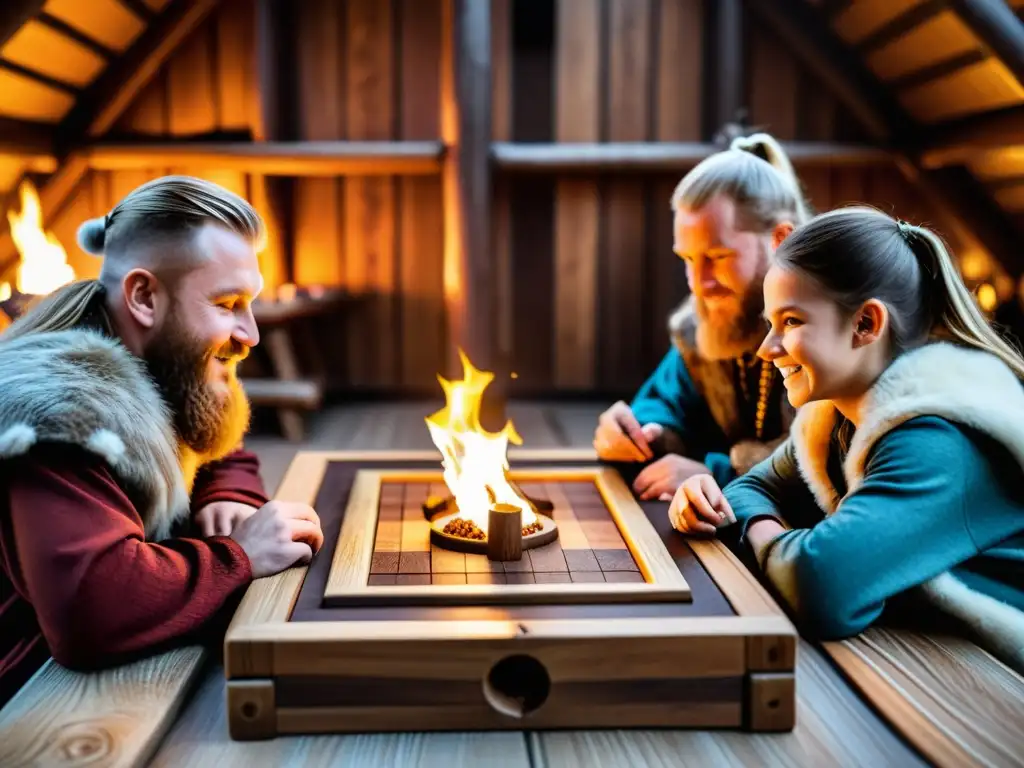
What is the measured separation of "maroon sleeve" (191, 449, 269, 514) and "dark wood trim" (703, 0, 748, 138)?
12.5 ft

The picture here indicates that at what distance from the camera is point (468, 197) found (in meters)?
4.61

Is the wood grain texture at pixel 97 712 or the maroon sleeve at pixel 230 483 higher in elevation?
the maroon sleeve at pixel 230 483

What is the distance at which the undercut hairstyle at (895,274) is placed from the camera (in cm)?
147

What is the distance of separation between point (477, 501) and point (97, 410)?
645 mm

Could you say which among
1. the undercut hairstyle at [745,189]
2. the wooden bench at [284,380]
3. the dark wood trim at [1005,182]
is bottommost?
the wooden bench at [284,380]

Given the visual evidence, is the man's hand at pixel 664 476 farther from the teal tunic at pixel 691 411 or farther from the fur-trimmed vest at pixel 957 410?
the fur-trimmed vest at pixel 957 410

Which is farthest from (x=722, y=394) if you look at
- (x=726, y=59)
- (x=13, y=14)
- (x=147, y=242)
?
(x=726, y=59)

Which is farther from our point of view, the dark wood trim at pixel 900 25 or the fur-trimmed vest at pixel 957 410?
the dark wood trim at pixel 900 25

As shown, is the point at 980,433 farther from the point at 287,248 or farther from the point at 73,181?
the point at 73,181

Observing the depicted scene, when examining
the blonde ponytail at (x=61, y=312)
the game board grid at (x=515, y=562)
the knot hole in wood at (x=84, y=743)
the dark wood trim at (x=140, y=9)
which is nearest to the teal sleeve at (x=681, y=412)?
the game board grid at (x=515, y=562)

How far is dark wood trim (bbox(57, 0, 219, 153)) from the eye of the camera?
5.09 meters

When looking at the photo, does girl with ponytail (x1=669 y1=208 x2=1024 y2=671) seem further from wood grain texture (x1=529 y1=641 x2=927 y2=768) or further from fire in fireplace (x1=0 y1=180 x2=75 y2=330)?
fire in fireplace (x1=0 y1=180 x2=75 y2=330)

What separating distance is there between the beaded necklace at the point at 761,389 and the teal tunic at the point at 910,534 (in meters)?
0.66

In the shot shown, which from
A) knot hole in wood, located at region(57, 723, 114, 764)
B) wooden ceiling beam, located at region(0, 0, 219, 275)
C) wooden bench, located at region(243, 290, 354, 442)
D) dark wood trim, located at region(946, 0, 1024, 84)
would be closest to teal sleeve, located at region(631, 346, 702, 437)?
knot hole in wood, located at region(57, 723, 114, 764)
